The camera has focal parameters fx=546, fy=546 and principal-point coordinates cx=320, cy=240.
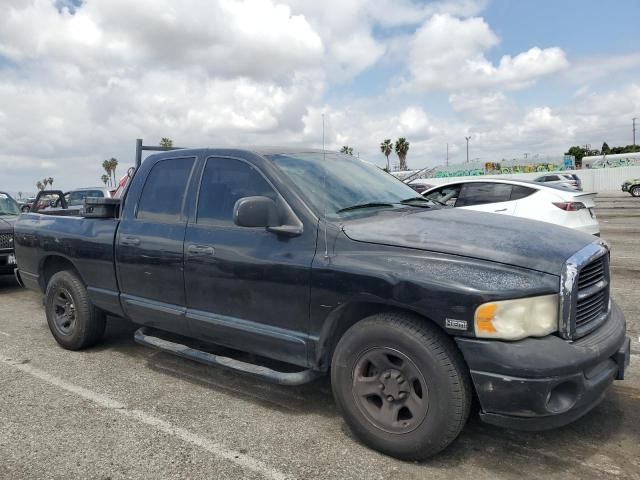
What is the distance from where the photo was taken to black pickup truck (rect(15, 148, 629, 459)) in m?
2.75

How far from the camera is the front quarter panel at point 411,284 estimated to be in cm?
274

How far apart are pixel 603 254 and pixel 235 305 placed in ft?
7.78

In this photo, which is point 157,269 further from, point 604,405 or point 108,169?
point 108,169

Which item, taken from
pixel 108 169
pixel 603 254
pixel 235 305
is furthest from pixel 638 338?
pixel 108 169

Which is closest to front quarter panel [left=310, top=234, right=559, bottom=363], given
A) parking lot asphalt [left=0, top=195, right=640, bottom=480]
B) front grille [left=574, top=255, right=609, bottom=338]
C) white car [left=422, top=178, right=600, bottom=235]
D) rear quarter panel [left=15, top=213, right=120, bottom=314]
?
front grille [left=574, top=255, right=609, bottom=338]

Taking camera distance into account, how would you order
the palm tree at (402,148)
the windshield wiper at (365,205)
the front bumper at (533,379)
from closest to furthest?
1. the front bumper at (533,379)
2. the windshield wiper at (365,205)
3. the palm tree at (402,148)

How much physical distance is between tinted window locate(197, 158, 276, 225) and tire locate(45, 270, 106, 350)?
174 cm

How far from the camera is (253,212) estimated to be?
3.34m

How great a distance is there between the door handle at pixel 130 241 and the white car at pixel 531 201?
494 cm

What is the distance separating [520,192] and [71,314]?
677 cm

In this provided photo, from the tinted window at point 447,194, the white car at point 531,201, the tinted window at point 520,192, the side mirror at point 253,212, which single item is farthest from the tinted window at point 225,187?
the tinted window at point 520,192

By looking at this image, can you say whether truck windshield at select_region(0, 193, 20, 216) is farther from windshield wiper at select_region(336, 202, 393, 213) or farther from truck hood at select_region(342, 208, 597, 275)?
truck hood at select_region(342, 208, 597, 275)

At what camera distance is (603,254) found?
333 centimetres

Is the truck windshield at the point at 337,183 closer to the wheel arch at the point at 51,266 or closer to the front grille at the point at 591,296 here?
the front grille at the point at 591,296
